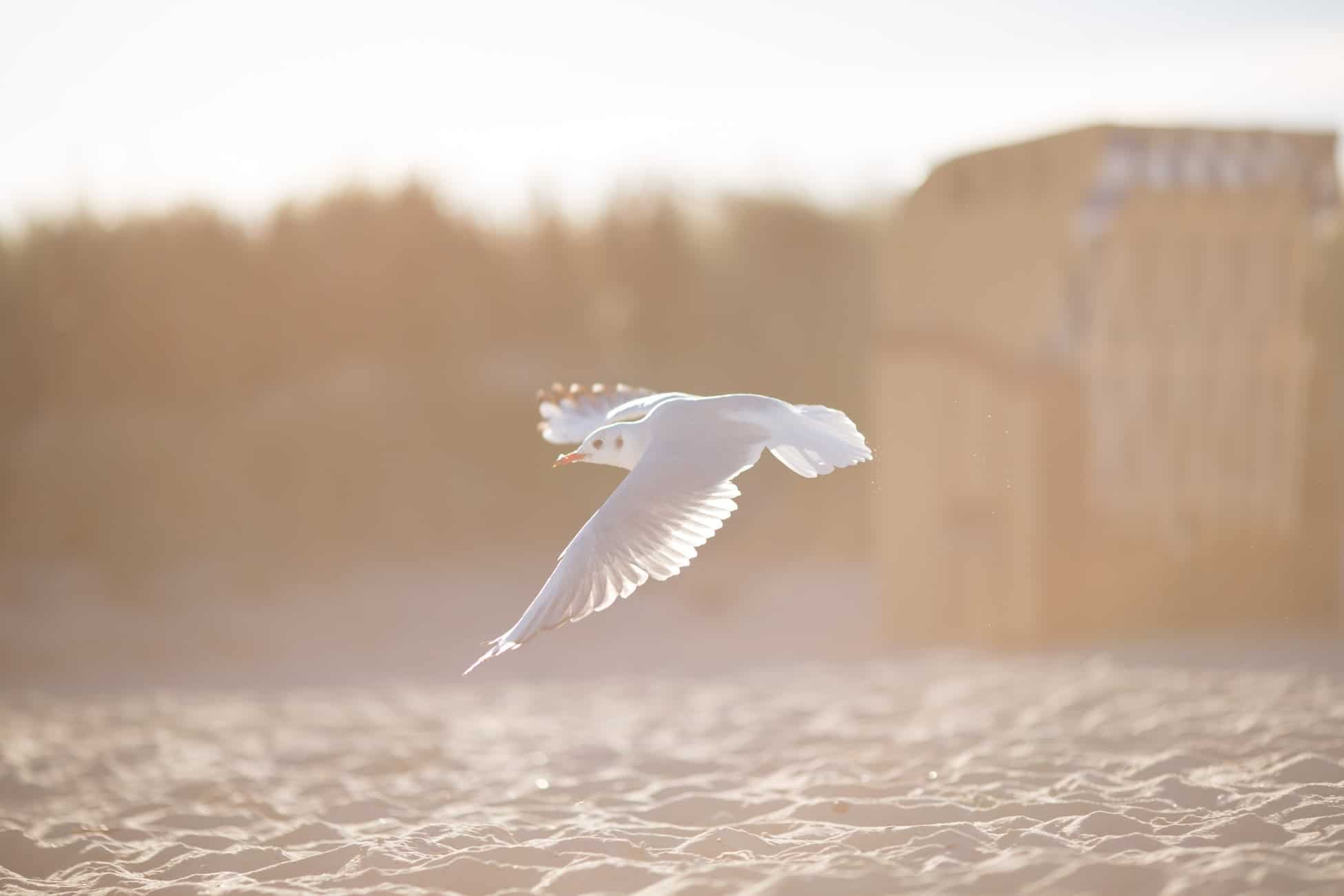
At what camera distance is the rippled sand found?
10.0 feet

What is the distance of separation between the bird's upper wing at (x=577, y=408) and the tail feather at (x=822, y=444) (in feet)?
2.32

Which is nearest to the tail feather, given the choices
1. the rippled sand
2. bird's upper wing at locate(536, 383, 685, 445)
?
bird's upper wing at locate(536, 383, 685, 445)

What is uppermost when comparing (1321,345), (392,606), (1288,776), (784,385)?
(784,385)

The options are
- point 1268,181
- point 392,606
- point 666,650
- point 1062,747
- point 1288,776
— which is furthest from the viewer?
point 392,606

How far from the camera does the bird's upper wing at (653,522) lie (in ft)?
10.7

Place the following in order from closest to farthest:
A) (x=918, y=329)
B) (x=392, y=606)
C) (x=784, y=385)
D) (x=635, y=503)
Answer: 1. (x=635, y=503)
2. (x=918, y=329)
3. (x=392, y=606)
4. (x=784, y=385)

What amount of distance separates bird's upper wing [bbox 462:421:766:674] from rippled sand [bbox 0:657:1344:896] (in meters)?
0.68

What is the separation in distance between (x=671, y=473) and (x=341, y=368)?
379 inches

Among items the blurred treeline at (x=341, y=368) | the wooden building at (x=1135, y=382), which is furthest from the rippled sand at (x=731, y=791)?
the blurred treeline at (x=341, y=368)

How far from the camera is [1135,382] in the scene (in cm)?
748

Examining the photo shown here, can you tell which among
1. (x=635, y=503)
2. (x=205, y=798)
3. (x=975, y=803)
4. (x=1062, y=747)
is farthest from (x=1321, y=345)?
(x=205, y=798)

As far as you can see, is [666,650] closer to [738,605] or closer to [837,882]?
[738,605]

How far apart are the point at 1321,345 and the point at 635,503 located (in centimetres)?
614

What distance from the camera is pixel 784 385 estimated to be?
13.4 m
